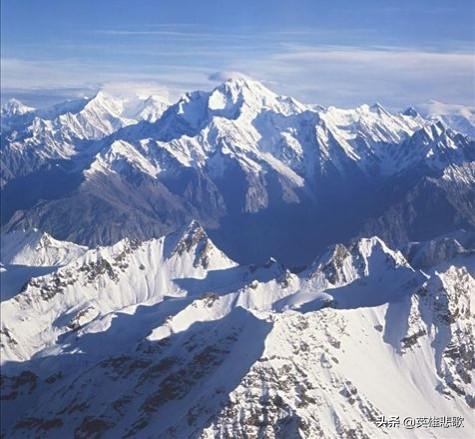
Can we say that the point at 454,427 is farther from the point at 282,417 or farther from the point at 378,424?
the point at 282,417

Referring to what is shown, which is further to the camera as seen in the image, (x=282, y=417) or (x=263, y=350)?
(x=263, y=350)

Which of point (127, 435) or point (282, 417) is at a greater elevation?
point (282, 417)

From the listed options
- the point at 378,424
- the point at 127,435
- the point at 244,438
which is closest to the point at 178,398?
the point at 127,435

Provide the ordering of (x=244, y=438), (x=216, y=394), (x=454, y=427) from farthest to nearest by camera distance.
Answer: (x=454, y=427) → (x=216, y=394) → (x=244, y=438)

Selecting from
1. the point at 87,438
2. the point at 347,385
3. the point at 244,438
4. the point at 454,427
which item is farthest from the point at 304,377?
the point at 87,438

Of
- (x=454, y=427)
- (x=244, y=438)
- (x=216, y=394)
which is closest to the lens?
(x=244, y=438)

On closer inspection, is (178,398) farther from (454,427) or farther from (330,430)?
(454,427)

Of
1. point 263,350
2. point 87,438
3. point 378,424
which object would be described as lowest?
point 87,438

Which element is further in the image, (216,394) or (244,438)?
(216,394)

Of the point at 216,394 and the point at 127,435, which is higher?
the point at 216,394
